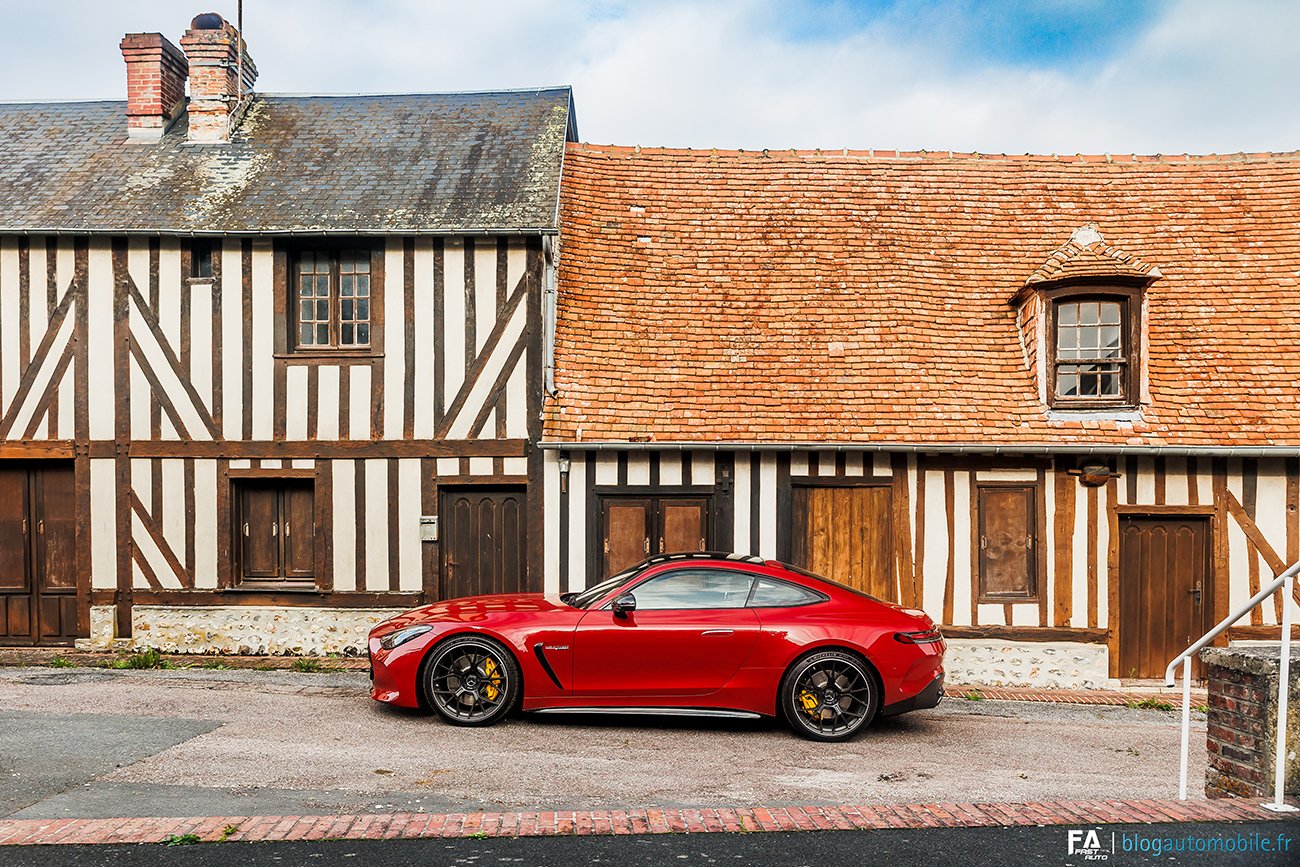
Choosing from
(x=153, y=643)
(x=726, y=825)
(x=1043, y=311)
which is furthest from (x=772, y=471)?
(x=153, y=643)

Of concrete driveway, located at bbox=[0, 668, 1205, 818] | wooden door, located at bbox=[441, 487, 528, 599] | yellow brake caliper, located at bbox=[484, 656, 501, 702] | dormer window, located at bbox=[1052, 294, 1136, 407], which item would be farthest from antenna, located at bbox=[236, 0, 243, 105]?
dormer window, located at bbox=[1052, 294, 1136, 407]

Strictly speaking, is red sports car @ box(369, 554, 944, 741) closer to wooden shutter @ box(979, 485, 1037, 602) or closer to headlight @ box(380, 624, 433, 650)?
headlight @ box(380, 624, 433, 650)

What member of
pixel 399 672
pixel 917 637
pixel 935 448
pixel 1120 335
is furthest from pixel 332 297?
pixel 1120 335

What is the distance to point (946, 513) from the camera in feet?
37.0

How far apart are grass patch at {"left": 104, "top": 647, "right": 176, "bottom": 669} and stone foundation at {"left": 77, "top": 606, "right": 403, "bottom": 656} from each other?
0.36m

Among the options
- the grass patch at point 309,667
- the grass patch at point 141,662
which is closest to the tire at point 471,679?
the grass patch at point 309,667

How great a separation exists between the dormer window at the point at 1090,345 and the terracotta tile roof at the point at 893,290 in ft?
1.16

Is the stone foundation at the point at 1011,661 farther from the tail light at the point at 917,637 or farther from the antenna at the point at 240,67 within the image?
the antenna at the point at 240,67

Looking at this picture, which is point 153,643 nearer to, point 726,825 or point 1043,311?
point 726,825

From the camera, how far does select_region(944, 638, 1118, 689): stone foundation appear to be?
1115cm

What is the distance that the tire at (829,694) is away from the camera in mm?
7883

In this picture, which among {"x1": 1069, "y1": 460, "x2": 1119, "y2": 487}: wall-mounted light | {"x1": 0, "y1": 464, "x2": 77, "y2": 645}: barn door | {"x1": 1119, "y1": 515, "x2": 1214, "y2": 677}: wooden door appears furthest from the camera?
{"x1": 0, "y1": 464, "x2": 77, "y2": 645}: barn door

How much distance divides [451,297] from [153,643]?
5132 mm

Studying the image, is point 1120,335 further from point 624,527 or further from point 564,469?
point 564,469
